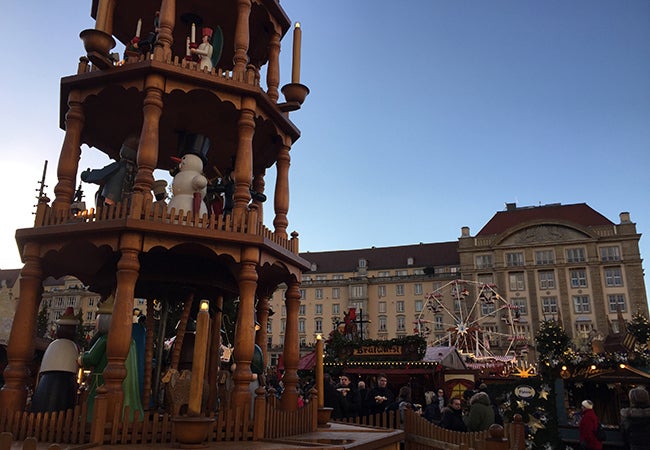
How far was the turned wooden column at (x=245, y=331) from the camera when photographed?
7217mm

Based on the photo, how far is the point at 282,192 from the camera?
9.46m

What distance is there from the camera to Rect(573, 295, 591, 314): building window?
66.6 meters

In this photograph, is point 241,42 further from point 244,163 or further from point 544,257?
point 544,257

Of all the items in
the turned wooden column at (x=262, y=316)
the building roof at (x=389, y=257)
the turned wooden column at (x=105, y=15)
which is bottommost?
the turned wooden column at (x=262, y=316)

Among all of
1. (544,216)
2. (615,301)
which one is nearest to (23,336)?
Answer: (615,301)

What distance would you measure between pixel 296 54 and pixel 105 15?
375 centimetres

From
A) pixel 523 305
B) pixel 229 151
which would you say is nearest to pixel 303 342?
pixel 523 305

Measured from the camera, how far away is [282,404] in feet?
28.8

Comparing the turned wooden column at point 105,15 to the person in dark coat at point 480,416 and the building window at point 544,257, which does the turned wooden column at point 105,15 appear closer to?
the person in dark coat at point 480,416

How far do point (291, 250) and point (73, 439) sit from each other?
453 cm

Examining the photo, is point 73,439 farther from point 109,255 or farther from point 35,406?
point 109,255

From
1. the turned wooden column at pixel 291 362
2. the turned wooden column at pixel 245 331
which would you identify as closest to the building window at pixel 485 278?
the turned wooden column at pixel 291 362

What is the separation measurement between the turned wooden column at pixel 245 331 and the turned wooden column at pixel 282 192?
54.0 inches

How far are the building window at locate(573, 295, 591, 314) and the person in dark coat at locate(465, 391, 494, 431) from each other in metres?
66.5
